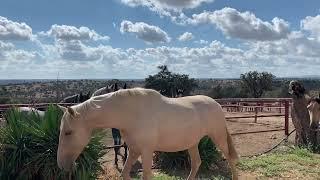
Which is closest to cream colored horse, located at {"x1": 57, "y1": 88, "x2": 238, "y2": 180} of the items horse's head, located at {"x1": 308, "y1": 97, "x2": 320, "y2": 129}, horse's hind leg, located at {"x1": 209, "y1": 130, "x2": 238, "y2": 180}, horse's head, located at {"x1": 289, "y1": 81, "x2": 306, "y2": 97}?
horse's hind leg, located at {"x1": 209, "y1": 130, "x2": 238, "y2": 180}

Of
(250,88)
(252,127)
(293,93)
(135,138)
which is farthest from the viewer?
Result: (250,88)

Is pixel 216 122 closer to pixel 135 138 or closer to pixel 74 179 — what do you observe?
pixel 135 138

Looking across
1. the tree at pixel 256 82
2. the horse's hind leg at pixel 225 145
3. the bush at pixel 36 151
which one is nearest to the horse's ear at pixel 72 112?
the bush at pixel 36 151

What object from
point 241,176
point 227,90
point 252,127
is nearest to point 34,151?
point 241,176

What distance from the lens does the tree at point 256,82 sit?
55.5 m

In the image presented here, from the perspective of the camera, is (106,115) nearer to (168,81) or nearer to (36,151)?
(36,151)

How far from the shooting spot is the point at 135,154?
224 inches

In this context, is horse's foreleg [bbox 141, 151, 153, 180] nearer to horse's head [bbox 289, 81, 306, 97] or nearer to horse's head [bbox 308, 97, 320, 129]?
horse's head [bbox 308, 97, 320, 129]

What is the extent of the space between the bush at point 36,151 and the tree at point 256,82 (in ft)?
167

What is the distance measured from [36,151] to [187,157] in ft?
11.4

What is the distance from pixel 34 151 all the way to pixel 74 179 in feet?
2.09

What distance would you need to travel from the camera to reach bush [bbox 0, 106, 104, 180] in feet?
18.6

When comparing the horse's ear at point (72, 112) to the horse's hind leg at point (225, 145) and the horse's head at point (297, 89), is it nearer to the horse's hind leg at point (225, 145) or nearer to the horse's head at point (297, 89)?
the horse's hind leg at point (225, 145)

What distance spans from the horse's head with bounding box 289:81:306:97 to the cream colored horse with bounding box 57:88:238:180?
5405mm
